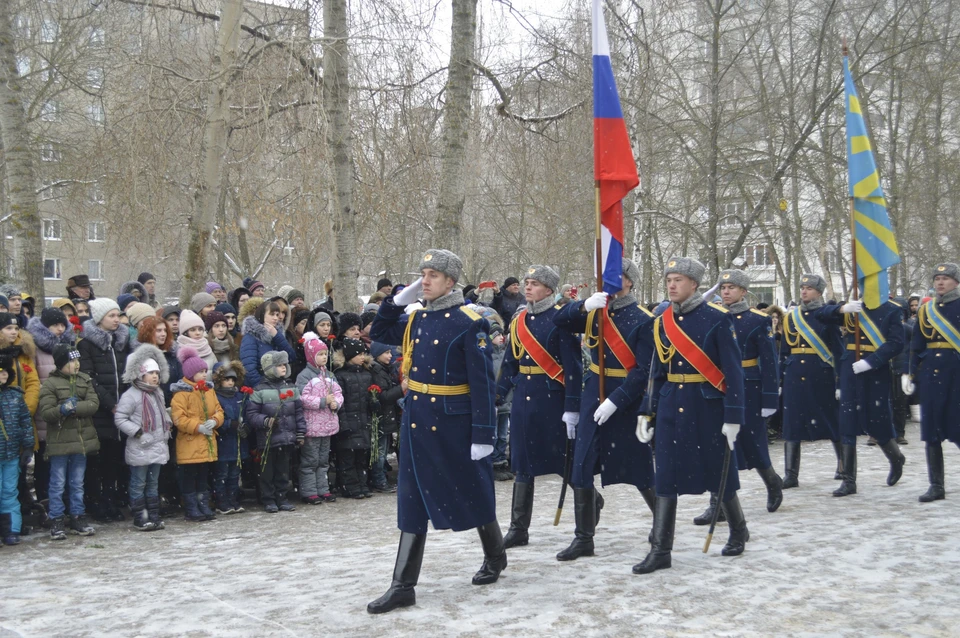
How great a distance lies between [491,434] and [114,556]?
334 centimetres

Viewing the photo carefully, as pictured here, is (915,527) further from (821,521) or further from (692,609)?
(692,609)

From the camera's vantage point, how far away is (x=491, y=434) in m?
5.84

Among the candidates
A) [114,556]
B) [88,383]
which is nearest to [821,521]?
[114,556]

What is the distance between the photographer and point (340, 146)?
12.2m

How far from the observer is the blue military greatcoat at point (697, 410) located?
644 cm

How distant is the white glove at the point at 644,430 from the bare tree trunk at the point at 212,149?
22.4ft

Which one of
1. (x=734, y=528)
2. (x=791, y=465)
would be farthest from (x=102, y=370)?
(x=791, y=465)

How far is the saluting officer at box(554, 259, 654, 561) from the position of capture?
6.69 metres

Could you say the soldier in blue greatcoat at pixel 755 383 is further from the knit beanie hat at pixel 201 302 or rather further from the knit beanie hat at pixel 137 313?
the knit beanie hat at pixel 201 302

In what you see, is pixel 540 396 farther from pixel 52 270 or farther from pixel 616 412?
pixel 52 270

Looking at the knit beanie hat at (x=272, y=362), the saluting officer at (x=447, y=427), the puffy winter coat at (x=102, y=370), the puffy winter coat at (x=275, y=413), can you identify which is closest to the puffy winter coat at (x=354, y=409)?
the puffy winter coat at (x=275, y=413)

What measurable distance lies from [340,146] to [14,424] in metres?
5.63

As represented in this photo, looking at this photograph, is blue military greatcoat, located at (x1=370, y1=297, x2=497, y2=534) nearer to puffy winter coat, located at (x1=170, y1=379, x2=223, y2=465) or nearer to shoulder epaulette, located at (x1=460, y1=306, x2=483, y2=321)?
shoulder epaulette, located at (x1=460, y1=306, x2=483, y2=321)

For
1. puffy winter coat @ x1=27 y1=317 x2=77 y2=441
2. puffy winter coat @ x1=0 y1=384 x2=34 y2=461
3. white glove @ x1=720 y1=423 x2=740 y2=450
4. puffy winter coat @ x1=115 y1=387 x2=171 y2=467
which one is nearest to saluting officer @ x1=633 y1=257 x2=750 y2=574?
white glove @ x1=720 y1=423 x2=740 y2=450
